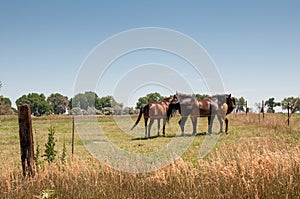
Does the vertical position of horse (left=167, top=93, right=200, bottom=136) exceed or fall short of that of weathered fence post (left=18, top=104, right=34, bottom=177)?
it exceeds it

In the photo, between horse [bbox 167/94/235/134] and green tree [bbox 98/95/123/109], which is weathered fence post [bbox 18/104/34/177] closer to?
green tree [bbox 98/95/123/109]

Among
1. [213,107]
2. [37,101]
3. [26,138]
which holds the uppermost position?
[37,101]

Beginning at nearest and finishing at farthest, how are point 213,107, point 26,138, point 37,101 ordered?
1. point 26,138
2. point 213,107
3. point 37,101

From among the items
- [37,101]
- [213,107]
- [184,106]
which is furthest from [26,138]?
[37,101]

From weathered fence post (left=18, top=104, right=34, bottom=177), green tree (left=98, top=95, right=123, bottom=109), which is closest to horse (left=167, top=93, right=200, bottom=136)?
green tree (left=98, top=95, right=123, bottom=109)

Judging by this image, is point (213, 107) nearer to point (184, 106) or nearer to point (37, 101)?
point (184, 106)

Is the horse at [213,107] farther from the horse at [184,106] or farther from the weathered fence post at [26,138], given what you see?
the weathered fence post at [26,138]

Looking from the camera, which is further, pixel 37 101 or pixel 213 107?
pixel 37 101

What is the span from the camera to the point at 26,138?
678cm

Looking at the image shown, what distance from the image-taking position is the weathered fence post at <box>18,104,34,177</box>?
676cm

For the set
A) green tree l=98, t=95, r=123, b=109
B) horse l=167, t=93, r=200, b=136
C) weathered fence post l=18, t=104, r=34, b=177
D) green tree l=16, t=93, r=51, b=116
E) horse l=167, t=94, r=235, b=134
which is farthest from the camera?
green tree l=16, t=93, r=51, b=116

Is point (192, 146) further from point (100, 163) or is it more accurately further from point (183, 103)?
point (100, 163)

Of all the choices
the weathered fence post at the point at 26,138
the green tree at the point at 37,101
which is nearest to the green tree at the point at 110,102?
the weathered fence post at the point at 26,138

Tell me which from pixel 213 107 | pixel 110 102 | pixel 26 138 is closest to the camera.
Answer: pixel 26 138
